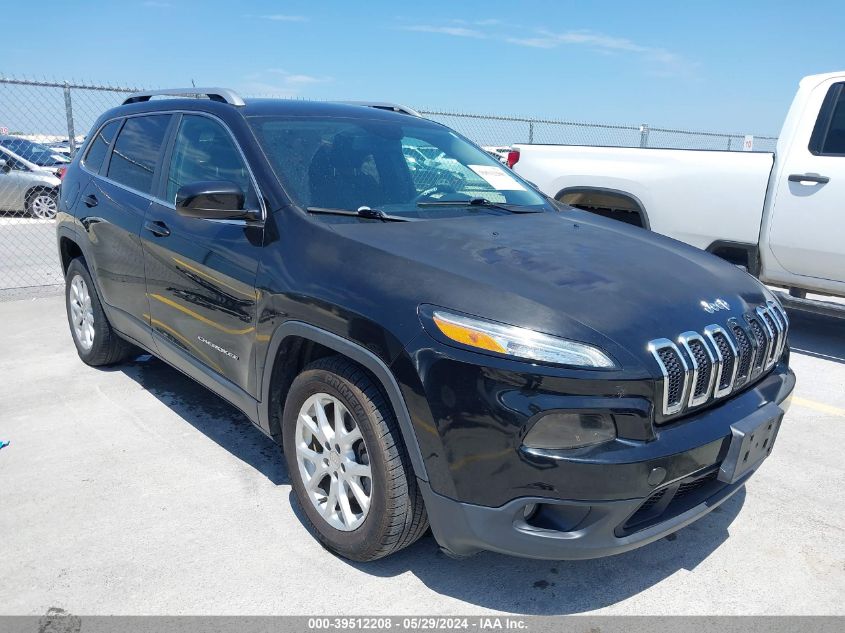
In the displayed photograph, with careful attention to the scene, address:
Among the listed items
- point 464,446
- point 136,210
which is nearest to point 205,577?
point 464,446

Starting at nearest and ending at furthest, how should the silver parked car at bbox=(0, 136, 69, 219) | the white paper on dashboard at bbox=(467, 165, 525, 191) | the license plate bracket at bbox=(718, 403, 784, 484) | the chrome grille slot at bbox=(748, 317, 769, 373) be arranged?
the license plate bracket at bbox=(718, 403, 784, 484), the chrome grille slot at bbox=(748, 317, 769, 373), the white paper on dashboard at bbox=(467, 165, 525, 191), the silver parked car at bbox=(0, 136, 69, 219)

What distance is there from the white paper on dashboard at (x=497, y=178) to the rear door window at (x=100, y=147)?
236 centimetres

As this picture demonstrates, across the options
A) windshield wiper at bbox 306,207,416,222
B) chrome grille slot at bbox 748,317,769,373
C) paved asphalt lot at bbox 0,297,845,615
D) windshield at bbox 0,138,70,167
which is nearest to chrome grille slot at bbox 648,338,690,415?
chrome grille slot at bbox 748,317,769,373

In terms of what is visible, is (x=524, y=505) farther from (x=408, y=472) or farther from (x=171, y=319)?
(x=171, y=319)

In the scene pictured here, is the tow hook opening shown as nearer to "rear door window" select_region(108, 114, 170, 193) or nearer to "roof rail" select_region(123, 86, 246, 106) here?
"roof rail" select_region(123, 86, 246, 106)

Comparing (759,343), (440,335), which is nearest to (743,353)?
(759,343)

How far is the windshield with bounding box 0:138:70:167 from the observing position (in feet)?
48.1

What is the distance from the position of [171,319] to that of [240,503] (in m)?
1.05

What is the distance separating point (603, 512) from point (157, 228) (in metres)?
2.65

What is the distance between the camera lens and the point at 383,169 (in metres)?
3.41

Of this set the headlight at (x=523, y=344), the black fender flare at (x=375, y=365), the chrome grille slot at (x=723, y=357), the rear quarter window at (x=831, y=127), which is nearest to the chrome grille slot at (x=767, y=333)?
the chrome grille slot at (x=723, y=357)

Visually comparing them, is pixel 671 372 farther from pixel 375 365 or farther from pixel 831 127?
pixel 831 127

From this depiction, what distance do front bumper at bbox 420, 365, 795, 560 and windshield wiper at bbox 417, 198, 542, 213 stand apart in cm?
144

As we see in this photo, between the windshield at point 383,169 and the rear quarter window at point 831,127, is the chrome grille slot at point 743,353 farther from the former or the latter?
the rear quarter window at point 831,127
